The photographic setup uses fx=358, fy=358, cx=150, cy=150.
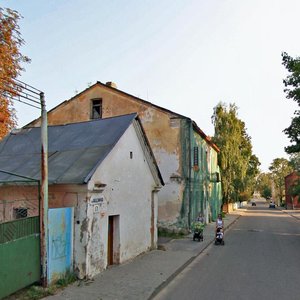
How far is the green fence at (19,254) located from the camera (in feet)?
24.1

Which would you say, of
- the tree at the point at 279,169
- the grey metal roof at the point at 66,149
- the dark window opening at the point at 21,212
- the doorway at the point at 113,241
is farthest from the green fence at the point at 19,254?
the tree at the point at 279,169

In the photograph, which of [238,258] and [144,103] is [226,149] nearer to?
[144,103]

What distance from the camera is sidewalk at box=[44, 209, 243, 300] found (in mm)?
8070

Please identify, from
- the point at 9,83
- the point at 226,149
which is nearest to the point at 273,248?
the point at 9,83

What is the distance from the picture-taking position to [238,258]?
544 inches

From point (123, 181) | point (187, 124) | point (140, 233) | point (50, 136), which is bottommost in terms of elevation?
point (140, 233)

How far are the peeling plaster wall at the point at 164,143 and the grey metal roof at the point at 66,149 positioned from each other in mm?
7666

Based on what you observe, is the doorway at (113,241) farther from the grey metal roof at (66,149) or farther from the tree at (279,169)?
the tree at (279,169)

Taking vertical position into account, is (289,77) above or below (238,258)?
above

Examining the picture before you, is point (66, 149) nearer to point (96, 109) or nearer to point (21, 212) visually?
point (21, 212)

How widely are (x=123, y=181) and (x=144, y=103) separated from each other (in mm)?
9577

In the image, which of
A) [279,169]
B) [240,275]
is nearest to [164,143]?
[240,275]

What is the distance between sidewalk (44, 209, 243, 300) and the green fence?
2.56 feet

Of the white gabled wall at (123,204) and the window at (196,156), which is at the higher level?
the window at (196,156)
